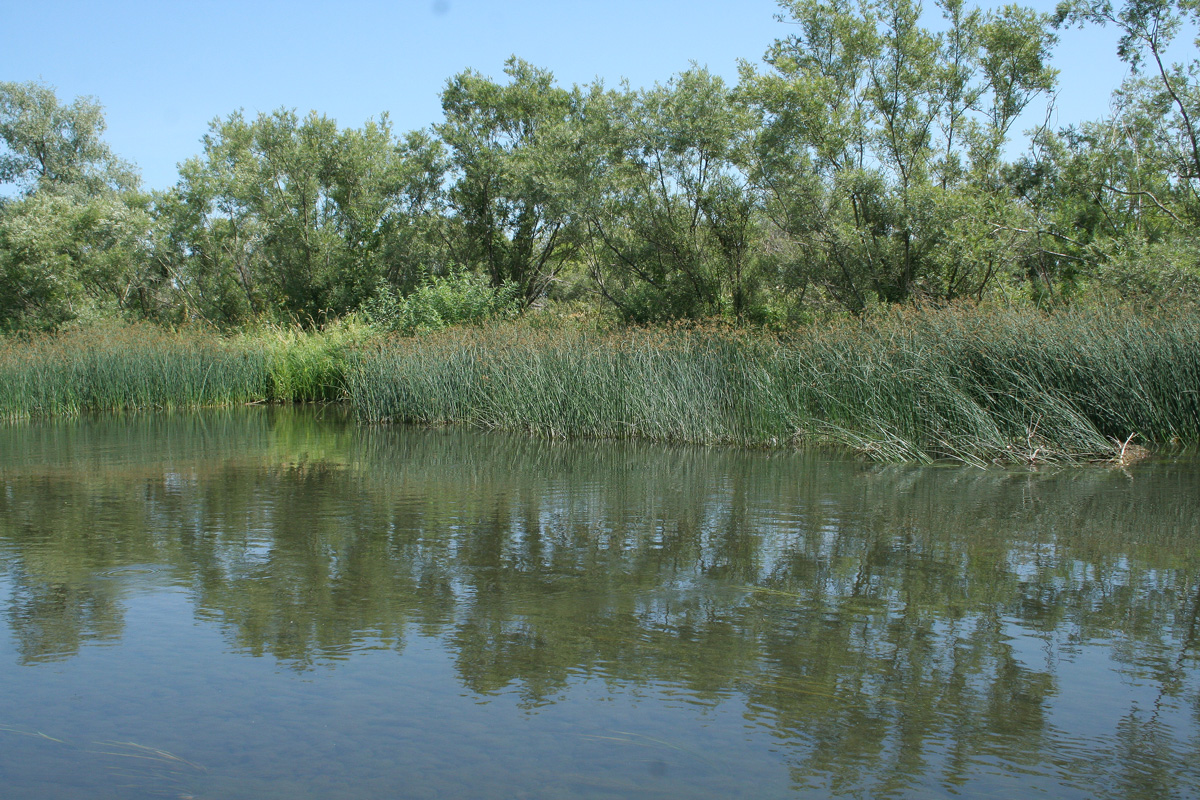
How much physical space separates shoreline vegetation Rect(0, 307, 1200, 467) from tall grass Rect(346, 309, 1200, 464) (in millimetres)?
23

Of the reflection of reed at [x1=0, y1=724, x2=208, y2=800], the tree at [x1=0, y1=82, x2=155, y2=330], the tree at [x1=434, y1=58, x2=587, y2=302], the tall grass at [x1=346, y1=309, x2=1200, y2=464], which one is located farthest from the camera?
the tree at [x1=0, y1=82, x2=155, y2=330]

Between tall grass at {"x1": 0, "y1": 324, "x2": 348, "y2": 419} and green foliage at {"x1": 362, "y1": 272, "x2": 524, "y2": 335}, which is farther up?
green foliage at {"x1": 362, "y1": 272, "x2": 524, "y2": 335}

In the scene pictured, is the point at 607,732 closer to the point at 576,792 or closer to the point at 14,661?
the point at 576,792

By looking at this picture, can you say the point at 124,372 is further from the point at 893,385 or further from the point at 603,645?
the point at 603,645

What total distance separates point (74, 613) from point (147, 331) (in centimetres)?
1816

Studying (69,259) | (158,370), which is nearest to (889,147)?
(158,370)

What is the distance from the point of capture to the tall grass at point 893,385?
10891 mm

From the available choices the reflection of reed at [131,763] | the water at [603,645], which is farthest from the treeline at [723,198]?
the reflection of reed at [131,763]

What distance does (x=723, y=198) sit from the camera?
20312 mm

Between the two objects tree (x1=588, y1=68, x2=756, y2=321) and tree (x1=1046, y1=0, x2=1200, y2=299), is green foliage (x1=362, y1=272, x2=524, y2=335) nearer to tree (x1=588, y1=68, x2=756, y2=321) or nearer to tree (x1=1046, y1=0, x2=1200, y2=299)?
tree (x1=588, y1=68, x2=756, y2=321)

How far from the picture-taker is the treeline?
17031 mm

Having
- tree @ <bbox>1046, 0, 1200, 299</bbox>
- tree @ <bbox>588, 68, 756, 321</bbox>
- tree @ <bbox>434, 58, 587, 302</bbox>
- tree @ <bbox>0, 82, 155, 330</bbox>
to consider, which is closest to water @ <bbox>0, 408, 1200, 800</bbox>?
tree @ <bbox>1046, 0, 1200, 299</bbox>

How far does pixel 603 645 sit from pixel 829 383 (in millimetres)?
8550

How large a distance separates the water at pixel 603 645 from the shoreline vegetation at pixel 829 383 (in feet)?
8.48
